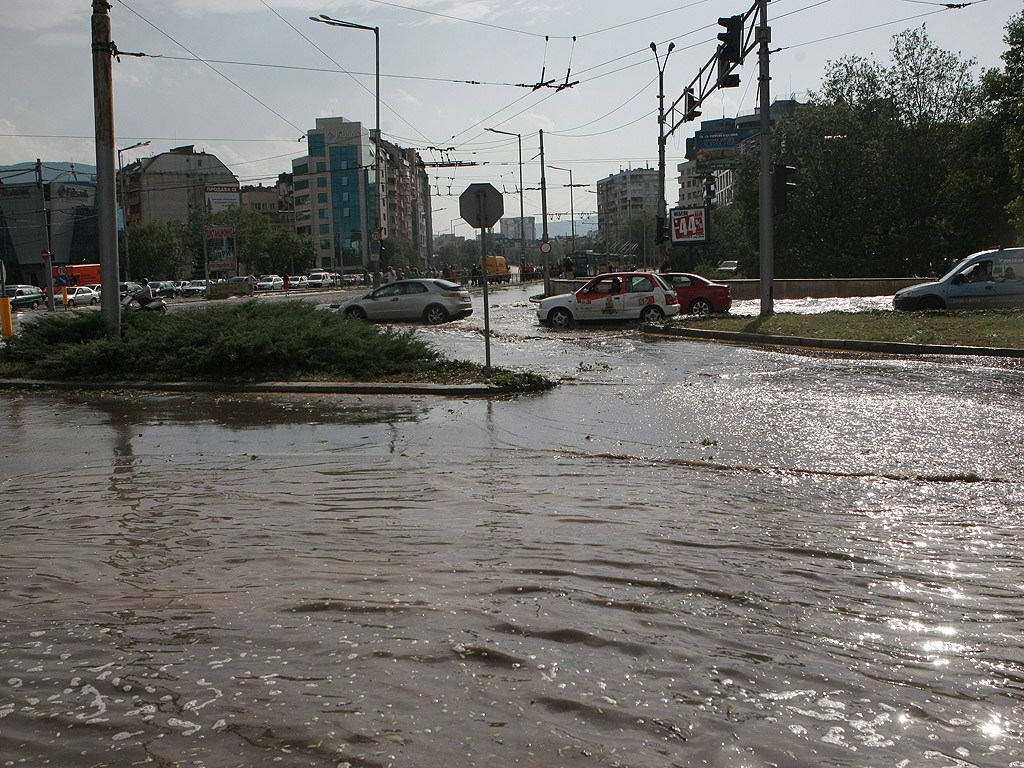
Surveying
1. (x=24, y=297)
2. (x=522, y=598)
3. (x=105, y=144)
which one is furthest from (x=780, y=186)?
(x=24, y=297)

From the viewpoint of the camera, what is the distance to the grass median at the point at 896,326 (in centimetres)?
1770

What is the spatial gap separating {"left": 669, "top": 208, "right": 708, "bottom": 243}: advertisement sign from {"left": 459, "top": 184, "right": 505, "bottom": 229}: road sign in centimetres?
2431

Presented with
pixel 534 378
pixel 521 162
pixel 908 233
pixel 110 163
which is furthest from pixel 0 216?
pixel 534 378

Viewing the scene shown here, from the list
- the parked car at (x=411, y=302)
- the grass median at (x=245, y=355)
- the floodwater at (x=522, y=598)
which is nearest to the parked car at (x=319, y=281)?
the parked car at (x=411, y=302)

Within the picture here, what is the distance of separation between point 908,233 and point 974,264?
33153 millimetres

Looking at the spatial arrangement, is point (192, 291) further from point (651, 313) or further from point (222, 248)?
point (651, 313)

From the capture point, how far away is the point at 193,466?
818 cm

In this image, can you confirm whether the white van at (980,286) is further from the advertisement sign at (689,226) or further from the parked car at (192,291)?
the parked car at (192,291)

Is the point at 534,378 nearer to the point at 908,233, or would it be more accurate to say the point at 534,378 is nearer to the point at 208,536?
the point at 208,536

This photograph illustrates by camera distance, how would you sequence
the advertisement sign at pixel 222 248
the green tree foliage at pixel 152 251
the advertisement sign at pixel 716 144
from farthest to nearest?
the advertisement sign at pixel 716 144, the green tree foliage at pixel 152 251, the advertisement sign at pixel 222 248

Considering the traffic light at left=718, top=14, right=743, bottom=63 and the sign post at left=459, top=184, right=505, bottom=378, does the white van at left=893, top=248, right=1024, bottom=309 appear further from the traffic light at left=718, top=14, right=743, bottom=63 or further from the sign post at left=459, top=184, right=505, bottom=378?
the sign post at left=459, top=184, right=505, bottom=378

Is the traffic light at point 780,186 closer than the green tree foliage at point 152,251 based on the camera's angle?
Yes

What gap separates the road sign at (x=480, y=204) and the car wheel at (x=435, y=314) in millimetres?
15381

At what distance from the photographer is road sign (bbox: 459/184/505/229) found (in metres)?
14.1
